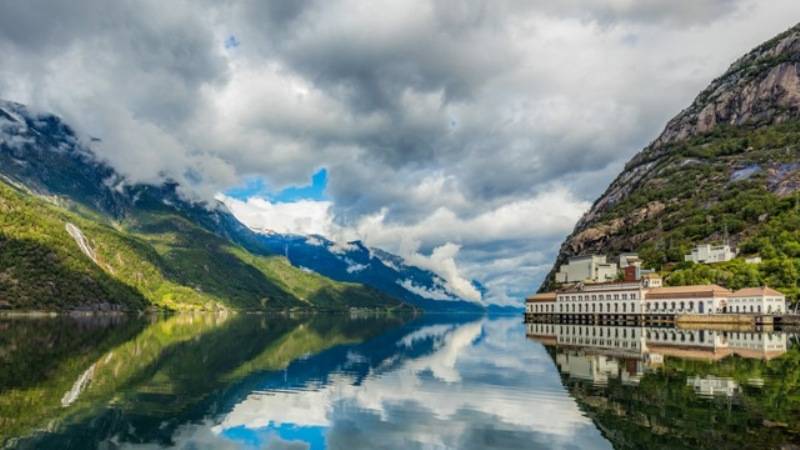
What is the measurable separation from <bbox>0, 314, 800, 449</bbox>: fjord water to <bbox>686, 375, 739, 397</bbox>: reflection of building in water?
14 cm

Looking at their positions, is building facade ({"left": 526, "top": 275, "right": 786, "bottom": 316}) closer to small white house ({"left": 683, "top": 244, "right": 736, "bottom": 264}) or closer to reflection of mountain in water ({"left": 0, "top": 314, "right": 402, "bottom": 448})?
small white house ({"left": 683, "top": 244, "right": 736, "bottom": 264})

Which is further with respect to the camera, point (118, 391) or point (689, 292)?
point (689, 292)

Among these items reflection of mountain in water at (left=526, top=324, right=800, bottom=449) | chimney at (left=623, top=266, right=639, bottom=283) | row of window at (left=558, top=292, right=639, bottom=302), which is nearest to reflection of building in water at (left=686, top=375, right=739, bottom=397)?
reflection of mountain in water at (left=526, top=324, right=800, bottom=449)

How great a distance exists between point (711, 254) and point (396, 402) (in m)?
148

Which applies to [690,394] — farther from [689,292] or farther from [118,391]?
→ [689,292]

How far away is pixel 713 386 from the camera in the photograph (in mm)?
43094

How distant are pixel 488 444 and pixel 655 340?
7258 cm

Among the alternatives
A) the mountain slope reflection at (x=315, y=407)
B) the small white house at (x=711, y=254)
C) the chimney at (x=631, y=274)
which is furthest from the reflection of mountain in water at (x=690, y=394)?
the small white house at (x=711, y=254)

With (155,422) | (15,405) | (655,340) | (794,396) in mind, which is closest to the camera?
(155,422)

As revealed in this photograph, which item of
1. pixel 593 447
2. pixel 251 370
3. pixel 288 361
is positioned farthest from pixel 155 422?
pixel 288 361

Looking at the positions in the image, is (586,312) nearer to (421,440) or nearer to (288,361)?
(288,361)

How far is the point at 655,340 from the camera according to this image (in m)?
92.8

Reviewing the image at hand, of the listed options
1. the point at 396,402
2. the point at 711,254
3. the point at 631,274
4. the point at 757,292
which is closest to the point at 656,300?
the point at 631,274

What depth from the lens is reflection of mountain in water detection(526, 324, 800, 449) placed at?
28531 millimetres
